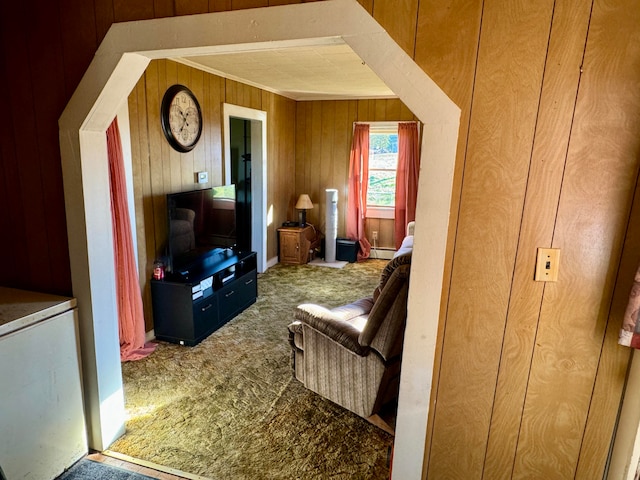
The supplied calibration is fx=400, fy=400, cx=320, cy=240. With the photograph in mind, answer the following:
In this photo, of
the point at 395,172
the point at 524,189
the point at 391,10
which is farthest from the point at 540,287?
the point at 395,172

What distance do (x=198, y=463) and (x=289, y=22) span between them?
213 centimetres

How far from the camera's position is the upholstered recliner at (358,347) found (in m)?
2.06

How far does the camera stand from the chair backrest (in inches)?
79.7

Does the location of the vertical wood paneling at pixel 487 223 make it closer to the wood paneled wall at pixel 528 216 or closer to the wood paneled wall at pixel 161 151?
the wood paneled wall at pixel 528 216

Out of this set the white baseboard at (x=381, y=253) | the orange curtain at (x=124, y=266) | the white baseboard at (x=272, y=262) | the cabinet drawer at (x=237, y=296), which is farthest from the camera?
the white baseboard at (x=381, y=253)

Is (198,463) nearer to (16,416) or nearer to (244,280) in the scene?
(16,416)

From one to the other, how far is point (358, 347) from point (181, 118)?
2640 mm

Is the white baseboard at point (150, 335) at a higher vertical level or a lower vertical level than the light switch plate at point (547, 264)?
lower

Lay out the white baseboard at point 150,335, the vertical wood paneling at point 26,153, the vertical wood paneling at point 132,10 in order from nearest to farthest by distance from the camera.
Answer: the vertical wood paneling at point 132,10 → the vertical wood paneling at point 26,153 → the white baseboard at point 150,335

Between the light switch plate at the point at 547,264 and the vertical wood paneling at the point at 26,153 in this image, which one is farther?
the vertical wood paneling at the point at 26,153

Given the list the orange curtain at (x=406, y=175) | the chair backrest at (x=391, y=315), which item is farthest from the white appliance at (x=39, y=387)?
the orange curtain at (x=406, y=175)

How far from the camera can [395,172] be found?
6.19 meters

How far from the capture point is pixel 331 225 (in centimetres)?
608

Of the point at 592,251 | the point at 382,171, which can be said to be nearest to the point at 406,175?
the point at 382,171
